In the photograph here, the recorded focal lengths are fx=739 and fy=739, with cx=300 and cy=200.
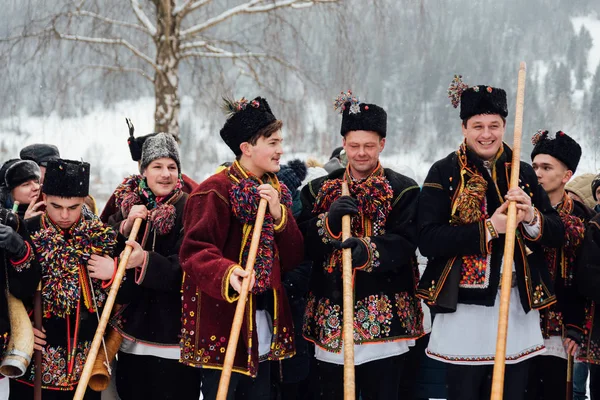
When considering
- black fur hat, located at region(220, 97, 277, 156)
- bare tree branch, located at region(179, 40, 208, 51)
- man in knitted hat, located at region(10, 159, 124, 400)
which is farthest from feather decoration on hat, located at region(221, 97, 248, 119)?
bare tree branch, located at region(179, 40, 208, 51)

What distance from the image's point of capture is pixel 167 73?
9336 millimetres

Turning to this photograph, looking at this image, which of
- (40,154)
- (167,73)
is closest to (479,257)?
(40,154)

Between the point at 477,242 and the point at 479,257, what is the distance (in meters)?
0.12

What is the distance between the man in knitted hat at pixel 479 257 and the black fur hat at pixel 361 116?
40cm

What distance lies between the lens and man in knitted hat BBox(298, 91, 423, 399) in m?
3.53

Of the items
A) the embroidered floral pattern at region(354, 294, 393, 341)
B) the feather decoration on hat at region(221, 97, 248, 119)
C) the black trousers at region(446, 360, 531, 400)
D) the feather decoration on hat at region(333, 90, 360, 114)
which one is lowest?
the black trousers at region(446, 360, 531, 400)

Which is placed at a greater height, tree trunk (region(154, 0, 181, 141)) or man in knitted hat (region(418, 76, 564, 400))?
tree trunk (region(154, 0, 181, 141))

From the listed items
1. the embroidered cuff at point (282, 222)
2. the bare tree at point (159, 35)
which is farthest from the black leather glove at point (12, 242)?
the bare tree at point (159, 35)

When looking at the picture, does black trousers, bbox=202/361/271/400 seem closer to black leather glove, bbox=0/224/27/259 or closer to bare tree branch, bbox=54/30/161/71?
black leather glove, bbox=0/224/27/259

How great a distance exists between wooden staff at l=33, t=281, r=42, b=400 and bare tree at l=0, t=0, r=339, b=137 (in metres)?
5.75

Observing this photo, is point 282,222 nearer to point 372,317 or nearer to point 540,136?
point 372,317

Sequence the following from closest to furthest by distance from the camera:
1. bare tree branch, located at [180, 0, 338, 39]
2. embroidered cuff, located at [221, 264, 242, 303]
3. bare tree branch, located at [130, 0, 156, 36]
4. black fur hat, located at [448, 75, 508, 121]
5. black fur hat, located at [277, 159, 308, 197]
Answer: embroidered cuff, located at [221, 264, 242, 303] < black fur hat, located at [448, 75, 508, 121] < black fur hat, located at [277, 159, 308, 197] < bare tree branch, located at [130, 0, 156, 36] < bare tree branch, located at [180, 0, 338, 39]

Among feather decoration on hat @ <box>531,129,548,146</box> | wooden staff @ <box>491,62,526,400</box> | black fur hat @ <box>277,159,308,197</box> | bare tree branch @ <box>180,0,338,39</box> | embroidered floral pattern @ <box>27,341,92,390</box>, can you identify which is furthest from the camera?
bare tree branch @ <box>180,0,338,39</box>

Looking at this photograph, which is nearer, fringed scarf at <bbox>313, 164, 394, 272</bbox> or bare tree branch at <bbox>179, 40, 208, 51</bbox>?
fringed scarf at <bbox>313, 164, 394, 272</bbox>
